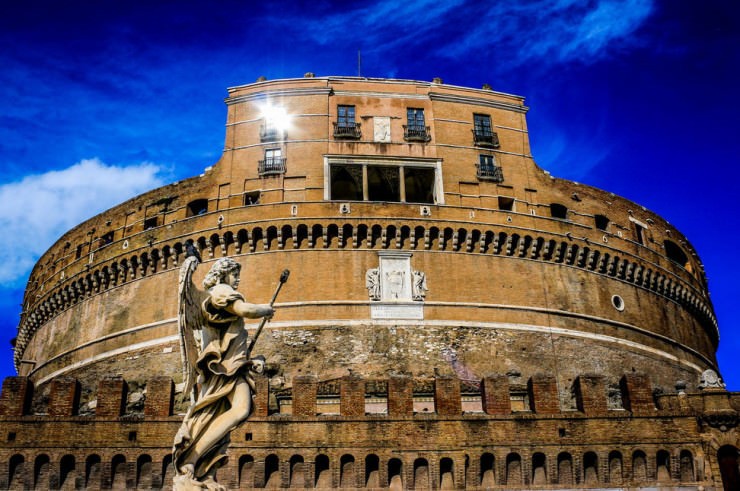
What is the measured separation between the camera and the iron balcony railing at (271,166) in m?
31.0

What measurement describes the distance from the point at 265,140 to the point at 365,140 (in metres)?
3.86

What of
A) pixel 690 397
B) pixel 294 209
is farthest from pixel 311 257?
pixel 690 397

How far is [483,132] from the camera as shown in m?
33.1

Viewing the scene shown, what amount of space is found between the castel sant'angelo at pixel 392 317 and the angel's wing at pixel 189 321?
11.6 metres

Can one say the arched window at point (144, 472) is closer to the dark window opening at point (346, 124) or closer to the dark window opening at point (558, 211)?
the dark window opening at point (346, 124)

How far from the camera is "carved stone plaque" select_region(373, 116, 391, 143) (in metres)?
31.8

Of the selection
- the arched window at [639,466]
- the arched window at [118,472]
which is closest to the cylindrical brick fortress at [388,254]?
the arched window at [639,466]

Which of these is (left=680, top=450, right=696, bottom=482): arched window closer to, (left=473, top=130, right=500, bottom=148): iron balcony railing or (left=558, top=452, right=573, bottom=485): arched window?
(left=558, top=452, right=573, bottom=485): arched window

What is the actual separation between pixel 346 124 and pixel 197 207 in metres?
6.67

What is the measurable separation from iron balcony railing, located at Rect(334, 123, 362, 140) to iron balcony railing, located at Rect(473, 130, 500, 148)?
15.5 feet

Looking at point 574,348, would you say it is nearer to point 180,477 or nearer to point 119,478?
point 119,478

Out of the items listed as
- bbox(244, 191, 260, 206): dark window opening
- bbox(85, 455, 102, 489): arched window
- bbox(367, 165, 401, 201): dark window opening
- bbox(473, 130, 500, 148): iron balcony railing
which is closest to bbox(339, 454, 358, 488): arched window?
bbox(85, 455, 102, 489): arched window

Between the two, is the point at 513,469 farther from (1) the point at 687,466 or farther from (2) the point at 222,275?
(2) the point at 222,275

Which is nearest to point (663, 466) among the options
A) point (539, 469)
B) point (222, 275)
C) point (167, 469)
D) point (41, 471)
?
point (539, 469)
